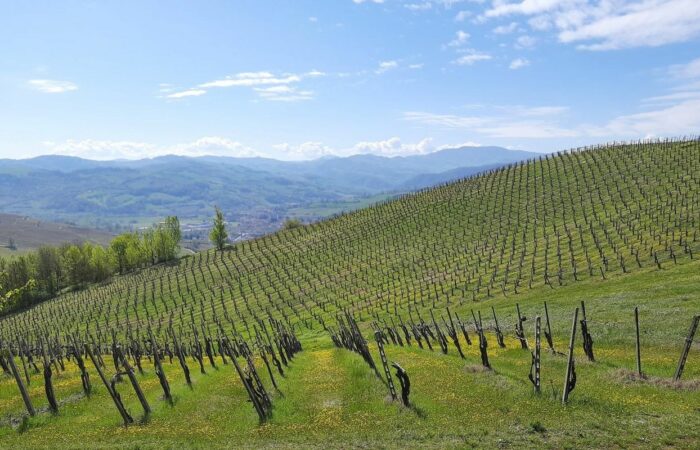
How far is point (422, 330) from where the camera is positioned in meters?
49.0

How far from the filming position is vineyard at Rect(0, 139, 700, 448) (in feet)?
76.6

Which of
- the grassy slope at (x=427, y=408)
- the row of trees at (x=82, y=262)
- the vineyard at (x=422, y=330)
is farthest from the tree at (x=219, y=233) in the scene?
the grassy slope at (x=427, y=408)

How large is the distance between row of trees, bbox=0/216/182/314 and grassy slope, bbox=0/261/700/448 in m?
146

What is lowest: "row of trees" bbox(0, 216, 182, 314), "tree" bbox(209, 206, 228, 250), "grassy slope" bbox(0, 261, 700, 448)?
"row of trees" bbox(0, 216, 182, 314)

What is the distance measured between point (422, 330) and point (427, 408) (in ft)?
81.2

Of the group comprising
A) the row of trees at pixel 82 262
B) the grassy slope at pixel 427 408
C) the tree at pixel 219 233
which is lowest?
the row of trees at pixel 82 262

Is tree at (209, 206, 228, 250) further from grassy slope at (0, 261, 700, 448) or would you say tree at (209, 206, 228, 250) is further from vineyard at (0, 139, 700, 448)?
grassy slope at (0, 261, 700, 448)

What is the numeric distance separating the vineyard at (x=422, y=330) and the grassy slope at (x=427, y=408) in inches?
6.0

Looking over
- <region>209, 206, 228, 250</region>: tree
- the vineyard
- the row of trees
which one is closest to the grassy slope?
the vineyard

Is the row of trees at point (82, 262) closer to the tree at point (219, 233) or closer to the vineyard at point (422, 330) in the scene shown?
the vineyard at point (422, 330)

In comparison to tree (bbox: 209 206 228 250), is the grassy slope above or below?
above

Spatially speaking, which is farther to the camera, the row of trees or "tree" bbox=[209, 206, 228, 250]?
"tree" bbox=[209, 206, 228, 250]

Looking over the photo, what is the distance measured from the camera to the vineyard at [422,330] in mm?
23359

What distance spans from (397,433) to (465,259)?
7564 cm
